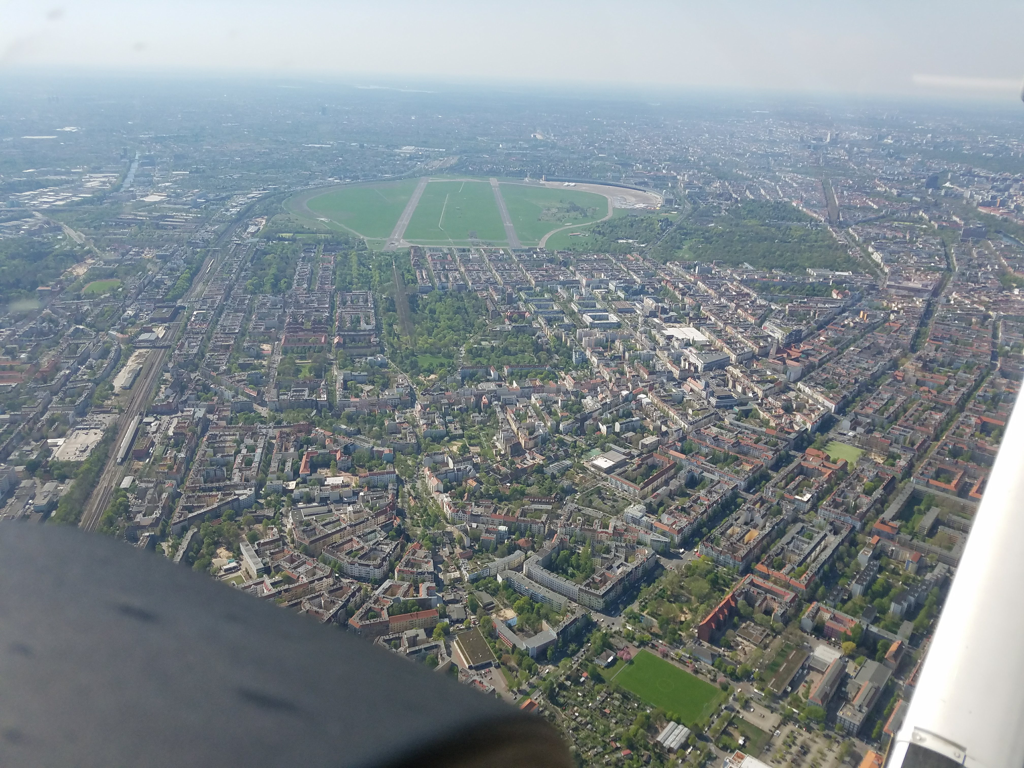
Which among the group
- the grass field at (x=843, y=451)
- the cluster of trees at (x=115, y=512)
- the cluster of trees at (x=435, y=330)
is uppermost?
the cluster of trees at (x=115, y=512)

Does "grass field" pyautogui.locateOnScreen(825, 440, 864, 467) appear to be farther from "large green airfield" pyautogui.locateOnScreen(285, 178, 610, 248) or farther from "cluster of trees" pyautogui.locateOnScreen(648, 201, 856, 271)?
"large green airfield" pyautogui.locateOnScreen(285, 178, 610, 248)

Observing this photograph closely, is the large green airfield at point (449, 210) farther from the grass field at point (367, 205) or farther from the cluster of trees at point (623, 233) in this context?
the cluster of trees at point (623, 233)

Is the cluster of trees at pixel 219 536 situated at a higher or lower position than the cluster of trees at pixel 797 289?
lower

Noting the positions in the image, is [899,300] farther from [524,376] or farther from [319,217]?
[319,217]

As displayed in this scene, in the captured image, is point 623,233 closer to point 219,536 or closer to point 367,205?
point 367,205

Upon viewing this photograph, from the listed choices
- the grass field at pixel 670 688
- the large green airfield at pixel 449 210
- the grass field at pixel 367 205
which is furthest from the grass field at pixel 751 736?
the grass field at pixel 367 205

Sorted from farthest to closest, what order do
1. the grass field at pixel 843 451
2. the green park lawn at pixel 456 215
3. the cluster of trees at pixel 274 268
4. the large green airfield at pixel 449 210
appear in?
the large green airfield at pixel 449 210 < the green park lawn at pixel 456 215 < the cluster of trees at pixel 274 268 < the grass field at pixel 843 451

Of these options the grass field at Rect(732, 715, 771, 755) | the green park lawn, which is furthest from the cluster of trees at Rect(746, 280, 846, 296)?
the grass field at Rect(732, 715, 771, 755)
